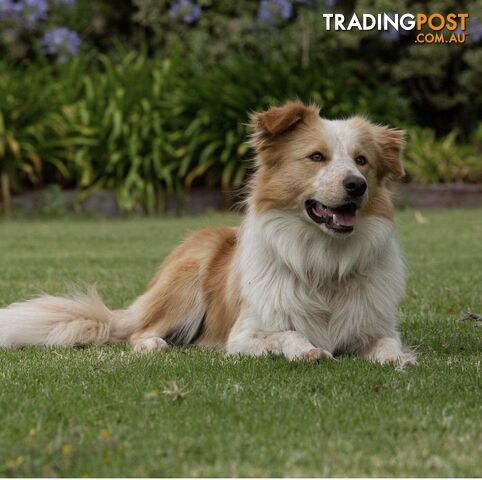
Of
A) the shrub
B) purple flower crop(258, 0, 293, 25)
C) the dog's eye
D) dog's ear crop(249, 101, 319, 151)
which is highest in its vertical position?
purple flower crop(258, 0, 293, 25)

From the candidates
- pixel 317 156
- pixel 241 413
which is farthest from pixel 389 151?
pixel 241 413

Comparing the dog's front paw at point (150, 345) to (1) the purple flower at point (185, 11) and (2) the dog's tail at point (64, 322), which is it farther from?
(1) the purple flower at point (185, 11)

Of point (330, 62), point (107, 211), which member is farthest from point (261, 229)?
point (330, 62)

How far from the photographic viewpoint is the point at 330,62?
18.2 m

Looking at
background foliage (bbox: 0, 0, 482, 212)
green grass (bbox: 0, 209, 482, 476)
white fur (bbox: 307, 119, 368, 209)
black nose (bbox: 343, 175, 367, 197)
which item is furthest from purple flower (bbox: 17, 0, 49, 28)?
black nose (bbox: 343, 175, 367, 197)

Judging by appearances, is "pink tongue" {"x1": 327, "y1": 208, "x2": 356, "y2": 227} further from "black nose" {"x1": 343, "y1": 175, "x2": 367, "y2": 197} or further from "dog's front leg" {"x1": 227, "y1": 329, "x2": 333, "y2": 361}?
"dog's front leg" {"x1": 227, "y1": 329, "x2": 333, "y2": 361}

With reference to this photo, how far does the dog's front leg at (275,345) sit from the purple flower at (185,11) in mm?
14424

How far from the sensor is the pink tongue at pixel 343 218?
5.12 metres

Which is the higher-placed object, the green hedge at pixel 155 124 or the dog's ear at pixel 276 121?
the dog's ear at pixel 276 121

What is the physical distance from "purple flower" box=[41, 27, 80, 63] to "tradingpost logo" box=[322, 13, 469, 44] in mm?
4802

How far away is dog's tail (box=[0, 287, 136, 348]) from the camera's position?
5.62 m

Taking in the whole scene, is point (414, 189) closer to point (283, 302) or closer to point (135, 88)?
point (135, 88)

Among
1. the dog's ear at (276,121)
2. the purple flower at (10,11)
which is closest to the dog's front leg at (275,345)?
the dog's ear at (276,121)

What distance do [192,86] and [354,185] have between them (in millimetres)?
11895
